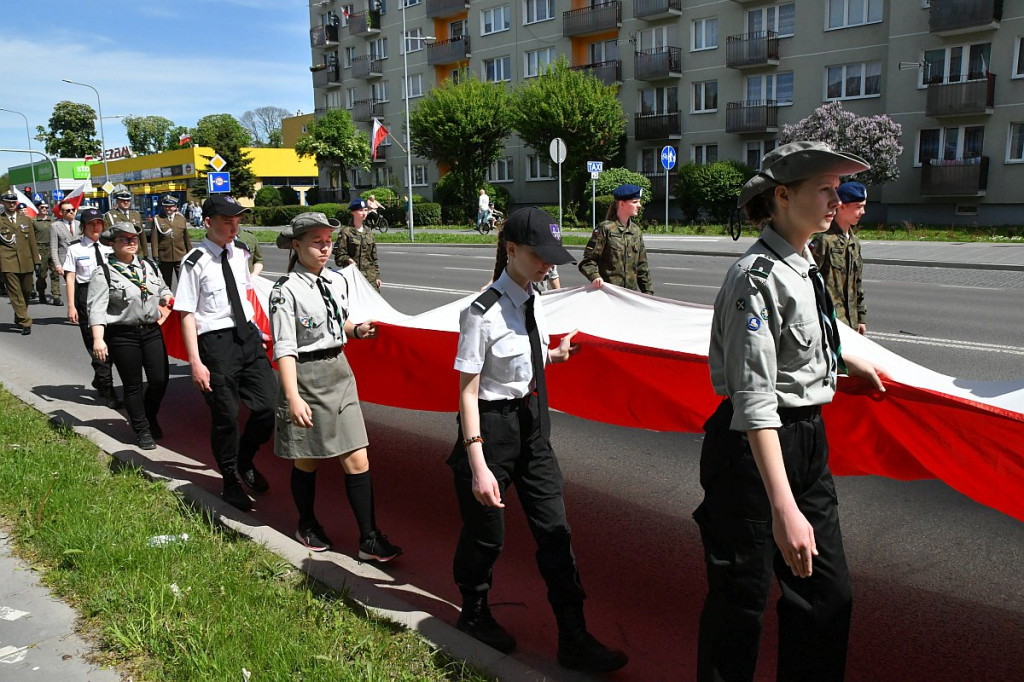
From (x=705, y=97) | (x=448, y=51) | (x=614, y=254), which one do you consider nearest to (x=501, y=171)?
(x=448, y=51)

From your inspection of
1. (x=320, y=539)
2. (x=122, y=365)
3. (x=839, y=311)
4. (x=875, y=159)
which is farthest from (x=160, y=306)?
(x=875, y=159)

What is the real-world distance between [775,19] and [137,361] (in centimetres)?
3603

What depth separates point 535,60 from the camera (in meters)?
47.1

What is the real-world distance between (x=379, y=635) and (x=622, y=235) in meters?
5.02

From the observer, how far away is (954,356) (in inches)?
359

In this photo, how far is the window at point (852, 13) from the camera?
33.2 metres

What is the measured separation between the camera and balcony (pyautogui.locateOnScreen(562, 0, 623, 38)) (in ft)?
138

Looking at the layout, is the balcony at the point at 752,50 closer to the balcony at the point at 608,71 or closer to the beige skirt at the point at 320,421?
the balcony at the point at 608,71

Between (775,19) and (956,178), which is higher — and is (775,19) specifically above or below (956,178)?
above

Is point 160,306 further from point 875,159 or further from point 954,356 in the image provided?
point 875,159

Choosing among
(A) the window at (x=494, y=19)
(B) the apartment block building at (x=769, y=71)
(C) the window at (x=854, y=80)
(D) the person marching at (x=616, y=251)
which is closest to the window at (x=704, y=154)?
(B) the apartment block building at (x=769, y=71)

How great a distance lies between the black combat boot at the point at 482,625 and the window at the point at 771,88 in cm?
3654

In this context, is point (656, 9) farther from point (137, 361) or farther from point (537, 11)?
point (137, 361)

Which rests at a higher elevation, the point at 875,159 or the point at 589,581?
the point at 875,159
